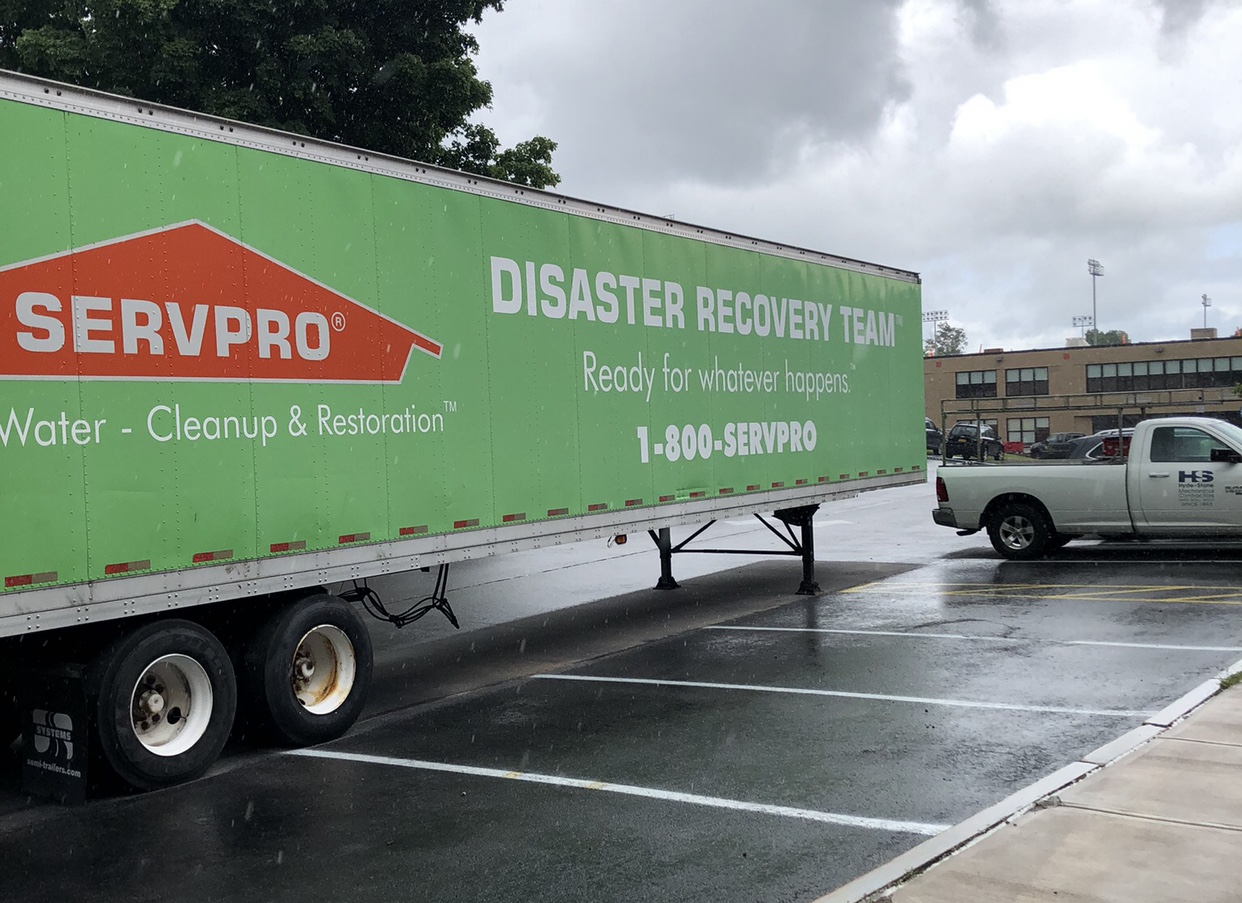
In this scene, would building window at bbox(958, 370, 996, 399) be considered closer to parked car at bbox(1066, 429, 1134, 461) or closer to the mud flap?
parked car at bbox(1066, 429, 1134, 461)

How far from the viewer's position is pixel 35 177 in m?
6.71

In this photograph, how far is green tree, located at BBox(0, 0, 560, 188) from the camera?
58.1 ft

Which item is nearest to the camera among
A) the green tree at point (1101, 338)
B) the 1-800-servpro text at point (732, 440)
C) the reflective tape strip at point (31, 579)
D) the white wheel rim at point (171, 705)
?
the reflective tape strip at point (31, 579)

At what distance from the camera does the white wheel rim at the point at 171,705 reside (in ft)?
24.3

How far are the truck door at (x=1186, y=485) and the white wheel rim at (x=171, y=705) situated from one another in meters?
13.2

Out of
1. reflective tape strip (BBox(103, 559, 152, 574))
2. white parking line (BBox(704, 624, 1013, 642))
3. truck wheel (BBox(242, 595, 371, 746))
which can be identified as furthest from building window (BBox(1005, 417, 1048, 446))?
reflective tape strip (BBox(103, 559, 152, 574))

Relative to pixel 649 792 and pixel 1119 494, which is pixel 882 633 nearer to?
pixel 649 792

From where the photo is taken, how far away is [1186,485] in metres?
15.9

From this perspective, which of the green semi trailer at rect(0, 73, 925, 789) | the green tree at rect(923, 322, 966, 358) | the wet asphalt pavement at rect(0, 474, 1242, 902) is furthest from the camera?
the green tree at rect(923, 322, 966, 358)

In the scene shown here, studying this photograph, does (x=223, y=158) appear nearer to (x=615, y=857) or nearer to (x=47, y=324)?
(x=47, y=324)

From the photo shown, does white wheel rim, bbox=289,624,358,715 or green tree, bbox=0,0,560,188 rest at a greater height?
green tree, bbox=0,0,560,188

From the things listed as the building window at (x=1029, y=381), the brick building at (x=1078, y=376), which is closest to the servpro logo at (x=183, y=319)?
the brick building at (x=1078, y=376)

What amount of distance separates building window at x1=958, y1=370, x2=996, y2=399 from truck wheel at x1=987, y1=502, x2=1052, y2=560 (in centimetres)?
6488

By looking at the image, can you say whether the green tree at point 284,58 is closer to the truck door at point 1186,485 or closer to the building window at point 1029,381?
the truck door at point 1186,485
